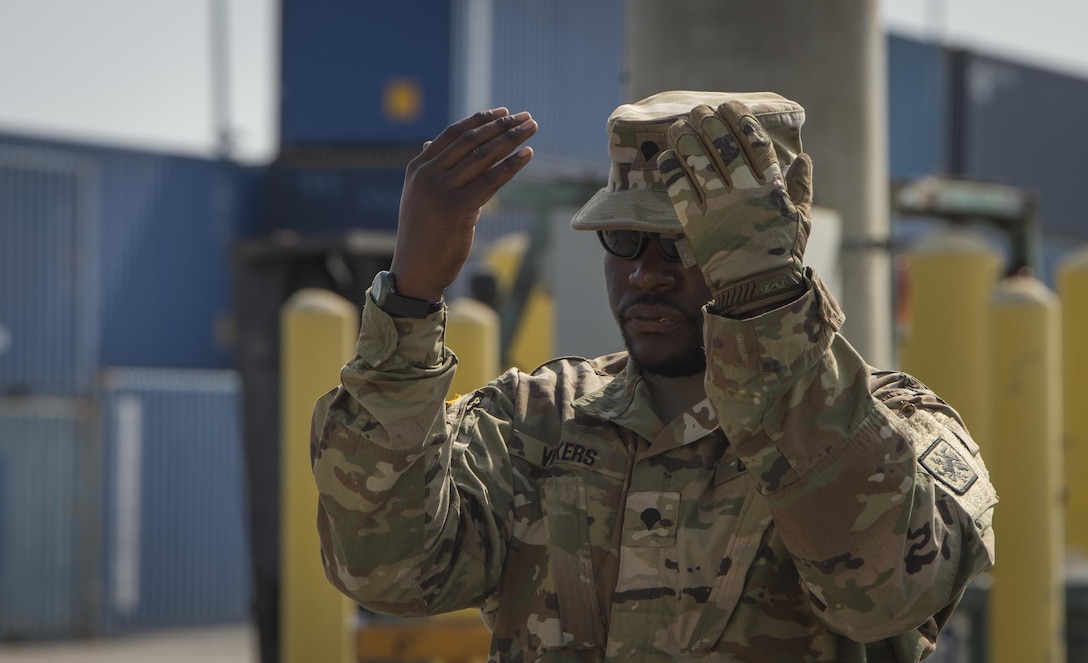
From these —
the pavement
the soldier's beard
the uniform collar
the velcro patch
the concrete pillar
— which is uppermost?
the concrete pillar

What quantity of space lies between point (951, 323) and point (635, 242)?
6930 mm

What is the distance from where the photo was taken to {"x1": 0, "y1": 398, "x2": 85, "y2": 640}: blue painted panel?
1877cm

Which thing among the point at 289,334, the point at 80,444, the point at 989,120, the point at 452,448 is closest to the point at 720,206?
the point at 452,448

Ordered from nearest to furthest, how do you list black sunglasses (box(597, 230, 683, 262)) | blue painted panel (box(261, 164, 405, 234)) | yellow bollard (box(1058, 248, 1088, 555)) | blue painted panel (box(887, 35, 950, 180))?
black sunglasses (box(597, 230, 683, 262))
yellow bollard (box(1058, 248, 1088, 555))
blue painted panel (box(261, 164, 405, 234))
blue painted panel (box(887, 35, 950, 180))

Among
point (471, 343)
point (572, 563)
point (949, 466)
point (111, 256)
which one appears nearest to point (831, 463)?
point (949, 466)

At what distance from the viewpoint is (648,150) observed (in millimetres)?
2904

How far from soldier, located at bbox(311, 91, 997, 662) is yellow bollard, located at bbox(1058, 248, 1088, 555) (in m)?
7.99

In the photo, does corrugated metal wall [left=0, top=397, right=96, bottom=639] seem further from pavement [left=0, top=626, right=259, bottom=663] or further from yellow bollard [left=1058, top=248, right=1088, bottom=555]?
yellow bollard [left=1058, top=248, right=1088, bottom=555]

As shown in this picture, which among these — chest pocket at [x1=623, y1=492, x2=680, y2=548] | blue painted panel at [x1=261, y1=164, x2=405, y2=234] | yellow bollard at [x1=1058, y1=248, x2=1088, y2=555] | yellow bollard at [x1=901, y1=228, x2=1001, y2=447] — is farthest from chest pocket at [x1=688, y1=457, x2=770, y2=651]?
blue painted panel at [x1=261, y1=164, x2=405, y2=234]

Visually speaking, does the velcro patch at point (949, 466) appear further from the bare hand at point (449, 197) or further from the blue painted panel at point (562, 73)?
the blue painted panel at point (562, 73)

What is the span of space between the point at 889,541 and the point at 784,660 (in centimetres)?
38

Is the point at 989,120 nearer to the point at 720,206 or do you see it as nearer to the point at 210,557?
the point at 210,557

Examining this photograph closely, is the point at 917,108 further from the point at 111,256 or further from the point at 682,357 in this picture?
the point at 682,357

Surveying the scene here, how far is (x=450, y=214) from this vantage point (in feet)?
8.41
